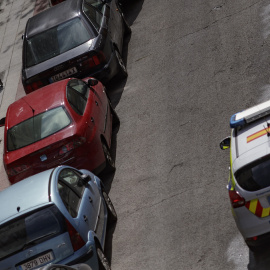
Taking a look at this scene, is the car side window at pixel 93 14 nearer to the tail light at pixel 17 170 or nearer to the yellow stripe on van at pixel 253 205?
the tail light at pixel 17 170

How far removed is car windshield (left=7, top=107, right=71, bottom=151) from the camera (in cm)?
1191

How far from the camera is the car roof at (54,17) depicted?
15.4 metres

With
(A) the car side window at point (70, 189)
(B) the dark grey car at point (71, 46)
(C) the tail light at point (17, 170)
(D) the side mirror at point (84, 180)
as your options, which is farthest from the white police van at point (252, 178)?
(B) the dark grey car at point (71, 46)

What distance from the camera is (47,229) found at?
9039 mm

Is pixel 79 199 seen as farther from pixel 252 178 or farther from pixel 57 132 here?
pixel 252 178

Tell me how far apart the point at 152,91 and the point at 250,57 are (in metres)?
1.97

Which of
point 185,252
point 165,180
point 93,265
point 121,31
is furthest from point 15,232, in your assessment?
point 121,31

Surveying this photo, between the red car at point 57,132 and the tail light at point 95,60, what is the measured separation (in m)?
1.40

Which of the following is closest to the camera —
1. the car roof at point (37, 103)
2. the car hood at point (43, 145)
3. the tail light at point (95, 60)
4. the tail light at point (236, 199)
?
the tail light at point (236, 199)

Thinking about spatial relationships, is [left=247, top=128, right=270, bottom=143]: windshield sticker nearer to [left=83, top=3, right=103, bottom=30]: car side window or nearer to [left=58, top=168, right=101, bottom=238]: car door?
[left=58, top=168, right=101, bottom=238]: car door

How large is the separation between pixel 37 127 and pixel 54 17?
13.7ft

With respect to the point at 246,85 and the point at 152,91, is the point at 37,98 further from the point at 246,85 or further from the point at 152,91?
the point at 246,85

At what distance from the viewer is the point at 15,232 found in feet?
29.9

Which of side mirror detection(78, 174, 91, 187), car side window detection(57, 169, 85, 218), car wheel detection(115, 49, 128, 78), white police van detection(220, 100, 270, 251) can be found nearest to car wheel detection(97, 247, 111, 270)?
car side window detection(57, 169, 85, 218)
